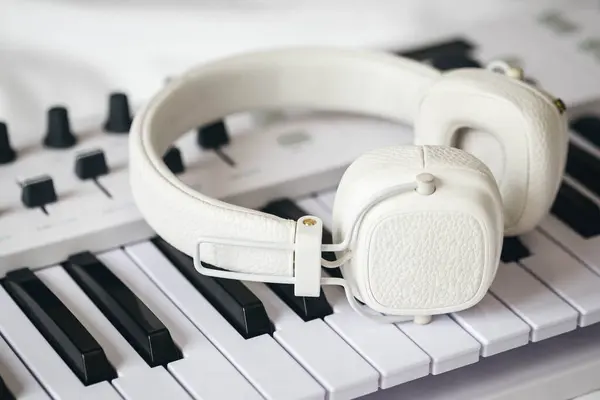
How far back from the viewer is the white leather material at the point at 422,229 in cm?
93

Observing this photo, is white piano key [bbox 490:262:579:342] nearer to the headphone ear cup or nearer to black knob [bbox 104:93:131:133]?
the headphone ear cup

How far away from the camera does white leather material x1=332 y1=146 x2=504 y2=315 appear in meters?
0.93

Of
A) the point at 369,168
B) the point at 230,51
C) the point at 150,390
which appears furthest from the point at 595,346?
the point at 230,51

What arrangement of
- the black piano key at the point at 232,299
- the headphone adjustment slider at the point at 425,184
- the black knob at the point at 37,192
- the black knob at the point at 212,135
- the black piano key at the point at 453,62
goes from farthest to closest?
1. the black piano key at the point at 453,62
2. the black knob at the point at 212,135
3. the black knob at the point at 37,192
4. the black piano key at the point at 232,299
5. the headphone adjustment slider at the point at 425,184

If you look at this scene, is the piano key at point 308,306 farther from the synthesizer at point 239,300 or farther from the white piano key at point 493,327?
the white piano key at point 493,327

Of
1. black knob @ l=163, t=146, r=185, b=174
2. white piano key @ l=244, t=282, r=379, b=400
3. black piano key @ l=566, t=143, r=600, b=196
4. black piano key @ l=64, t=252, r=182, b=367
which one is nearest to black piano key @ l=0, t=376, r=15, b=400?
black piano key @ l=64, t=252, r=182, b=367

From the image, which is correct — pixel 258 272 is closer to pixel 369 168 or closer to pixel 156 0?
pixel 369 168

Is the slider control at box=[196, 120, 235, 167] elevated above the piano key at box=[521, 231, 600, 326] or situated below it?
above

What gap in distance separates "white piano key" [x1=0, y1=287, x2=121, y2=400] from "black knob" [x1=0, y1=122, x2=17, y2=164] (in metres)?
0.21

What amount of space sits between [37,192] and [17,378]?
24cm

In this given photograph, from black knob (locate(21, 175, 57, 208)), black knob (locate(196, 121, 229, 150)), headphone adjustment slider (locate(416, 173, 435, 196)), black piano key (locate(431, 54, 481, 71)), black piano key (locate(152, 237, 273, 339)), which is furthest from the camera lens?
black piano key (locate(431, 54, 481, 71))

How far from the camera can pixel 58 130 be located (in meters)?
1.26

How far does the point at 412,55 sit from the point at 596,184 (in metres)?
0.31

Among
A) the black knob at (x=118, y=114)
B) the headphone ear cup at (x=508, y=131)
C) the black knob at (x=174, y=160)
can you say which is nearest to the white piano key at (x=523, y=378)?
the headphone ear cup at (x=508, y=131)
